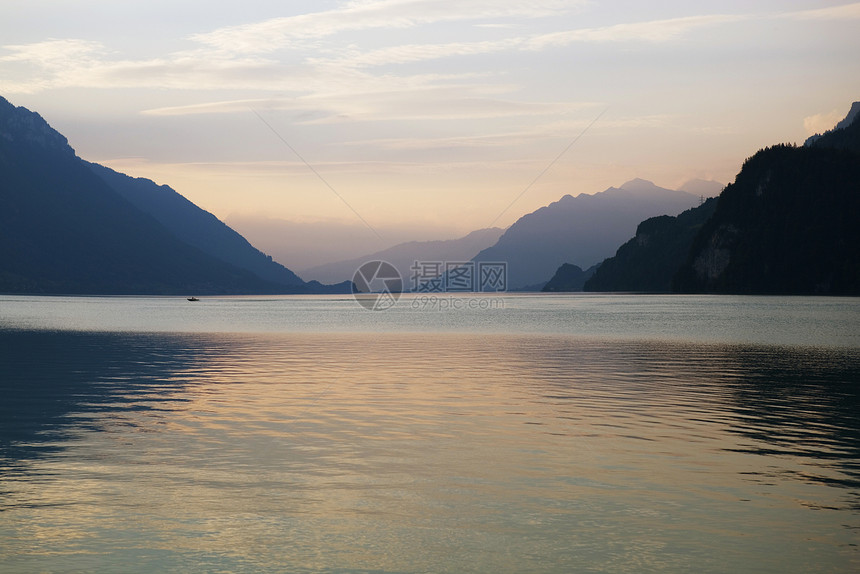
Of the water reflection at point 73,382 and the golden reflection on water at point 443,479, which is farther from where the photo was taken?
the water reflection at point 73,382

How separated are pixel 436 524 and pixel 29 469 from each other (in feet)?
41.5

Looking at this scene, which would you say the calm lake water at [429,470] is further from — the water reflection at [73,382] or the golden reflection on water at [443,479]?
the water reflection at [73,382]

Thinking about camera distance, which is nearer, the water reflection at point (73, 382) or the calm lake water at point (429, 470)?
the calm lake water at point (429, 470)

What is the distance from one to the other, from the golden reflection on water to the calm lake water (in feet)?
0.27

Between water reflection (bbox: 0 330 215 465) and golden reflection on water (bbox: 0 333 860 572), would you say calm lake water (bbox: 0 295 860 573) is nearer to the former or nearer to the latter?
golden reflection on water (bbox: 0 333 860 572)

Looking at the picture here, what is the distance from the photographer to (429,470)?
2325cm

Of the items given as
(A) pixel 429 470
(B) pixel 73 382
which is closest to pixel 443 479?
(A) pixel 429 470

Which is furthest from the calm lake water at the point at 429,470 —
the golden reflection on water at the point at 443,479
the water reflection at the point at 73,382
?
the water reflection at the point at 73,382

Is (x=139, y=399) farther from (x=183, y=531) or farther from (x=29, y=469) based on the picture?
(x=183, y=531)

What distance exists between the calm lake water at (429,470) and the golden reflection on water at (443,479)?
0.27 ft

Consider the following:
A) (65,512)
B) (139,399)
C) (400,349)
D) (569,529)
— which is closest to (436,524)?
(569,529)

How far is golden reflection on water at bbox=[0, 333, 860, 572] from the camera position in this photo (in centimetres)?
1585

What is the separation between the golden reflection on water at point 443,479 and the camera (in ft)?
52.0

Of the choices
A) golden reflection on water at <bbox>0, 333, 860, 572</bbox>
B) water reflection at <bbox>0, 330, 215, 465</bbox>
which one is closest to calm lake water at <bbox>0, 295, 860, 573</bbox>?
golden reflection on water at <bbox>0, 333, 860, 572</bbox>
